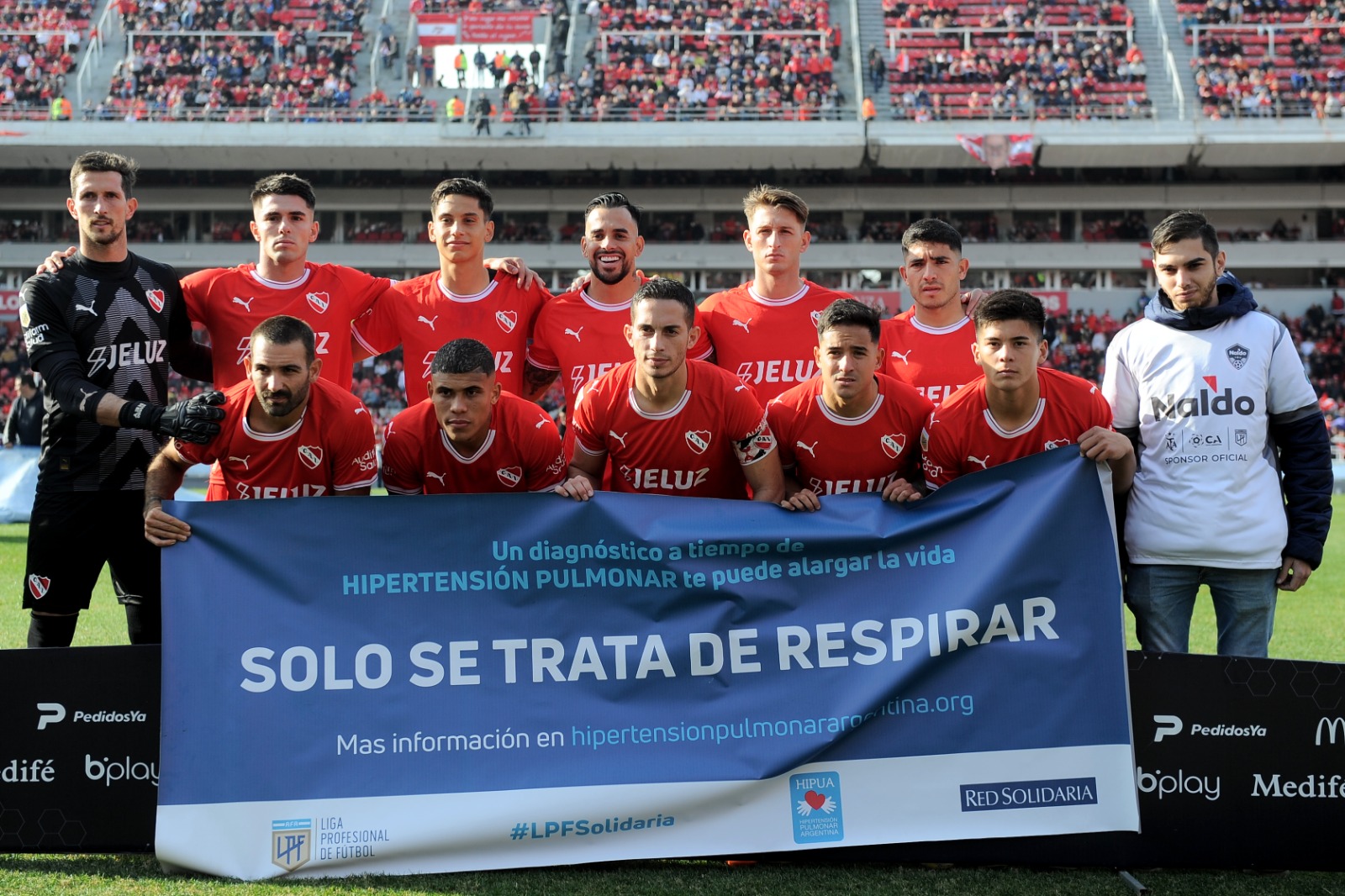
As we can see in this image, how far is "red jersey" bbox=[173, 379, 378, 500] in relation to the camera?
4641 mm

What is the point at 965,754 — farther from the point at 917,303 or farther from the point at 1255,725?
the point at 917,303

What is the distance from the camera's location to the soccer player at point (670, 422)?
4.73m

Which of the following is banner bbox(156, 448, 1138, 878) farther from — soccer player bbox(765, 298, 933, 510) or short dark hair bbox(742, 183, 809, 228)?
short dark hair bbox(742, 183, 809, 228)

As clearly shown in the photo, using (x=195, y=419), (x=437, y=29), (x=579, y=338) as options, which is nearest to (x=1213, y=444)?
(x=579, y=338)

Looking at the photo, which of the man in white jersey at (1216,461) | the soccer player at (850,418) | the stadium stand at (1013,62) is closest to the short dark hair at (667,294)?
the soccer player at (850,418)

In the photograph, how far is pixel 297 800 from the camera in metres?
4.01

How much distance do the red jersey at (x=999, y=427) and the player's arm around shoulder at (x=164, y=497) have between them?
2931 millimetres

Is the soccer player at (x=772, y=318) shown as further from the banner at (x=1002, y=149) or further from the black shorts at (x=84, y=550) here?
the banner at (x=1002, y=149)

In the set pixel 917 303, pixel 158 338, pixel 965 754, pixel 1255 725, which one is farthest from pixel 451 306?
pixel 1255 725

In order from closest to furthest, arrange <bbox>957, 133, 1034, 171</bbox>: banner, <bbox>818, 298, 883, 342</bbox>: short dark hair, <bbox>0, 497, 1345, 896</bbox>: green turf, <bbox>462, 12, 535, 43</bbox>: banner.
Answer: <bbox>0, 497, 1345, 896</bbox>: green turf → <bbox>818, 298, 883, 342</bbox>: short dark hair → <bbox>957, 133, 1034, 171</bbox>: banner → <bbox>462, 12, 535, 43</bbox>: banner

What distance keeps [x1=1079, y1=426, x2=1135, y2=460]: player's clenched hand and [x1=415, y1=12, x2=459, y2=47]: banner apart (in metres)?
41.1

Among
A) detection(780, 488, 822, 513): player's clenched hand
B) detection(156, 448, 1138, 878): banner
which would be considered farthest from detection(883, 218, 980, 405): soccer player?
detection(780, 488, 822, 513): player's clenched hand

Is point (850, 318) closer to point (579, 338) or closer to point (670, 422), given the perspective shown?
point (670, 422)

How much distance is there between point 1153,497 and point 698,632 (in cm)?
188
